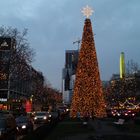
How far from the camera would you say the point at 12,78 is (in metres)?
63.9

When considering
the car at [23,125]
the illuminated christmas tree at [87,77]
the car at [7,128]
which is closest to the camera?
the car at [7,128]

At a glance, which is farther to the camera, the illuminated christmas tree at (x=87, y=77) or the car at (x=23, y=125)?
the illuminated christmas tree at (x=87, y=77)

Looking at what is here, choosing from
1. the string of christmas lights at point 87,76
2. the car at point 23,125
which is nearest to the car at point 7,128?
the car at point 23,125

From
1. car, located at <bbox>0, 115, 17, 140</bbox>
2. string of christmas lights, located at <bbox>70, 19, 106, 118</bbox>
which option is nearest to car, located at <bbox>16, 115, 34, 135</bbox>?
car, located at <bbox>0, 115, 17, 140</bbox>

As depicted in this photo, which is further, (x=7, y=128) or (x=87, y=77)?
(x=87, y=77)

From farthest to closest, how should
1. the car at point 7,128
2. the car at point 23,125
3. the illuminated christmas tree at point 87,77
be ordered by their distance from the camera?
the illuminated christmas tree at point 87,77
the car at point 23,125
the car at point 7,128

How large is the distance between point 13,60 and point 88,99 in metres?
11.7

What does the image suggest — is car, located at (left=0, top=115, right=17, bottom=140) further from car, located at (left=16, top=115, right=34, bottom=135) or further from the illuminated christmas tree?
the illuminated christmas tree

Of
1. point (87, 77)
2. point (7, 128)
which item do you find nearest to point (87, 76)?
point (87, 77)

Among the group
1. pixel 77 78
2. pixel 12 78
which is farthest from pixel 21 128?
pixel 12 78

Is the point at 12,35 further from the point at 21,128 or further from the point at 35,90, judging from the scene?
the point at 35,90

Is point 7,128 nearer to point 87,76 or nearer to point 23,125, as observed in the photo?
point 23,125

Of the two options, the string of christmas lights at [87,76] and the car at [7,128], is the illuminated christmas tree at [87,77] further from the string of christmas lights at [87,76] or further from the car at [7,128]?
the car at [7,128]

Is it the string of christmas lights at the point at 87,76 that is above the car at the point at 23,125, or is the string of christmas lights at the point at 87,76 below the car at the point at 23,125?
above
